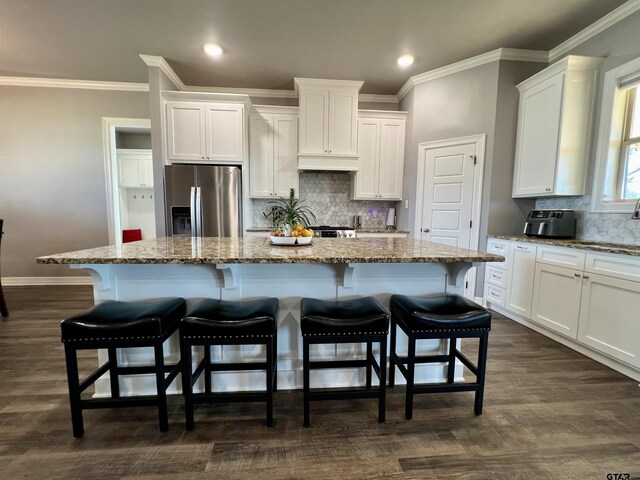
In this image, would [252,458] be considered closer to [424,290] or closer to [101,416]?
[101,416]

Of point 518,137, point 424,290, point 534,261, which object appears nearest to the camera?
point 424,290

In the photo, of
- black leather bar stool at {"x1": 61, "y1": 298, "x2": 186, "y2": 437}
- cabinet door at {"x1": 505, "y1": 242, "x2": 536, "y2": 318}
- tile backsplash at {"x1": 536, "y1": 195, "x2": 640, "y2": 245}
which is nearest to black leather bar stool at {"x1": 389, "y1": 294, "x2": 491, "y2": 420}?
black leather bar stool at {"x1": 61, "y1": 298, "x2": 186, "y2": 437}

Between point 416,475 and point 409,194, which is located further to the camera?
point 409,194

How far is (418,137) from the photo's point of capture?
3924mm

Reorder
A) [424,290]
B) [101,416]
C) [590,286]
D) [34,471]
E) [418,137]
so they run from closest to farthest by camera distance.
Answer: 1. [34,471]
2. [101,416]
3. [424,290]
4. [590,286]
5. [418,137]

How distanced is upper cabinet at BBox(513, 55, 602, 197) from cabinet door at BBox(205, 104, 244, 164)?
3.40 meters

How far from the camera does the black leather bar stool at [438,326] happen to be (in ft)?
4.93

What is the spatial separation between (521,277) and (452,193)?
4.19 feet

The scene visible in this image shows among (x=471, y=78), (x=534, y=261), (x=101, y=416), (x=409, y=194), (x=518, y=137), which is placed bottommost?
(x=101, y=416)

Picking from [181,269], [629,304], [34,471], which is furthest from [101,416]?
[629,304]

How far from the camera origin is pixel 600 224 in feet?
8.87

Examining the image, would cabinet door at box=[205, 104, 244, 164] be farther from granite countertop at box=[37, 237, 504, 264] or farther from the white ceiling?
granite countertop at box=[37, 237, 504, 264]

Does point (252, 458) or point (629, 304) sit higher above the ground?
point (629, 304)

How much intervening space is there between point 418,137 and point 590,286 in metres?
2.56
